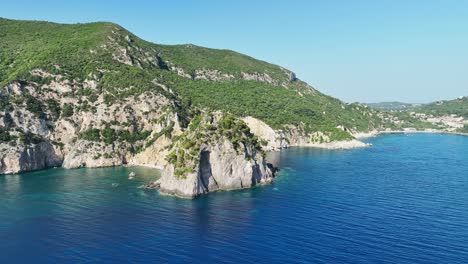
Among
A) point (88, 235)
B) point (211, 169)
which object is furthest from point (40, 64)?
point (88, 235)

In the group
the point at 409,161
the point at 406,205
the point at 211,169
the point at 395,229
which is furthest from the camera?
the point at 409,161

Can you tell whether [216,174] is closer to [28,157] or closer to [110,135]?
[110,135]

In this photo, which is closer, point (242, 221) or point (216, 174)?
point (242, 221)

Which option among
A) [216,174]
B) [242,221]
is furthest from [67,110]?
[242,221]

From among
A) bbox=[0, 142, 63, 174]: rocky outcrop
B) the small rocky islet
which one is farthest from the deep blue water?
the small rocky islet

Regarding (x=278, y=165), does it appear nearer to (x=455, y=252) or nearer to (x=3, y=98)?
(x=455, y=252)

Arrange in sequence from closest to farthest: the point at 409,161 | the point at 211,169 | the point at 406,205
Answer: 1. the point at 406,205
2. the point at 211,169
3. the point at 409,161

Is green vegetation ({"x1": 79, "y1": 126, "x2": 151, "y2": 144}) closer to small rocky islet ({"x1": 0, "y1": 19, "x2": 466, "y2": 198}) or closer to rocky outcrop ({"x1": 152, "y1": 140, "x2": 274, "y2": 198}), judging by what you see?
small rocky islet ({"x1": 0, "y1": 19, "x2": 466, "y2": 198})
